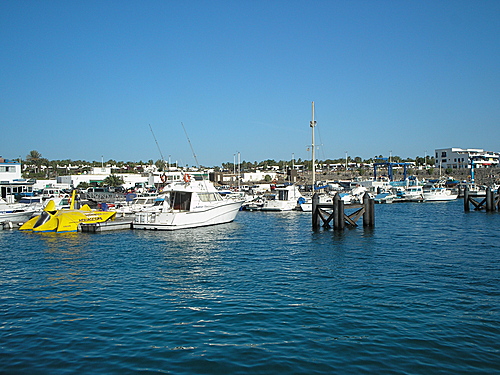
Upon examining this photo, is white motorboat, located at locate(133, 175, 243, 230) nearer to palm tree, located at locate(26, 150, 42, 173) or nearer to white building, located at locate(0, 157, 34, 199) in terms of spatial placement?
white building, located at locate(0, 157, 34, 199)

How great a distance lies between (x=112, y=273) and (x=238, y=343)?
37.3 ft

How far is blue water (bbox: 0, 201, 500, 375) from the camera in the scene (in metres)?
11.7

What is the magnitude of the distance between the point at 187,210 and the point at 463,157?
14809 centimetres

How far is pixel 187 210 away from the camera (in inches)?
1641

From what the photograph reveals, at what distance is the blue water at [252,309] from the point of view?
38.4 feet

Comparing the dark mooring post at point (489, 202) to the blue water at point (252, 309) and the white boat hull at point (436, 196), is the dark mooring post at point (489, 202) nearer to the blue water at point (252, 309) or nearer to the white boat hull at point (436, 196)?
the white boat hull at point (436, 196)

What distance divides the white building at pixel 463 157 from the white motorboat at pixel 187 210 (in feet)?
434

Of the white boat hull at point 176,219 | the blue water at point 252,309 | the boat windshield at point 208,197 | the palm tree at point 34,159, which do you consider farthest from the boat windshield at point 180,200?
the palm tree at point 34,159

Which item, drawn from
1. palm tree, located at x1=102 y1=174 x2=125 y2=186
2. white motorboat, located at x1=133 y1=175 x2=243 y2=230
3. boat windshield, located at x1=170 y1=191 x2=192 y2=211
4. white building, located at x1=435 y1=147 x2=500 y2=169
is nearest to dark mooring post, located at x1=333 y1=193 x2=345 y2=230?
white motorboat, located at x1=133 y1=175 x2=243 y2=230

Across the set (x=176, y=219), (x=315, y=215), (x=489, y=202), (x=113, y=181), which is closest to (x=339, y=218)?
(x=315, y=215)

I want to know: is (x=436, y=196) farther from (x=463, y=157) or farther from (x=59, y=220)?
(x=463, y=157)

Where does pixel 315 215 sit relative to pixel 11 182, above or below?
below

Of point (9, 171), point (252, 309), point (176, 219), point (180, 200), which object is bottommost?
point (252, 309)

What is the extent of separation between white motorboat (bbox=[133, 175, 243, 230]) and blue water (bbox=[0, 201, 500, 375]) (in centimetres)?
930
